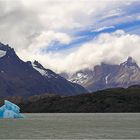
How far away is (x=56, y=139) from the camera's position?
9831 centimetres

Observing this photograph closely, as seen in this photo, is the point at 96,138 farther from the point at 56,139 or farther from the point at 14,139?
the point at 14,139

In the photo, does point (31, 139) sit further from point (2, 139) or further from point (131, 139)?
point (131, 139)

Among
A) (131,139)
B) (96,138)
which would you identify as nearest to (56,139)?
(96,138)

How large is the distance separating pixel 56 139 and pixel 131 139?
54.2 ft

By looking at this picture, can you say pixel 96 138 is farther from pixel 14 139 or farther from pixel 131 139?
pixel 14 139

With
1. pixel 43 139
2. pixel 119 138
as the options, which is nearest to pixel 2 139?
pixel 43 139

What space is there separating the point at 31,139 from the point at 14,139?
152 inches

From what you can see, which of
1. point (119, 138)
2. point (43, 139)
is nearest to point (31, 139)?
point (43, 139)

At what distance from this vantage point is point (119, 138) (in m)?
98.2

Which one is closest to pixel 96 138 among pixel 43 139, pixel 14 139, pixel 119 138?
pixel 119 138

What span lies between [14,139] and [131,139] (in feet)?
83.9

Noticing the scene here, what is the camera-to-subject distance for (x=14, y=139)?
9806cm

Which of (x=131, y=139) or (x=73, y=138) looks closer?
(x=131, y=139)

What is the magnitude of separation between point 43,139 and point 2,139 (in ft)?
29.7
